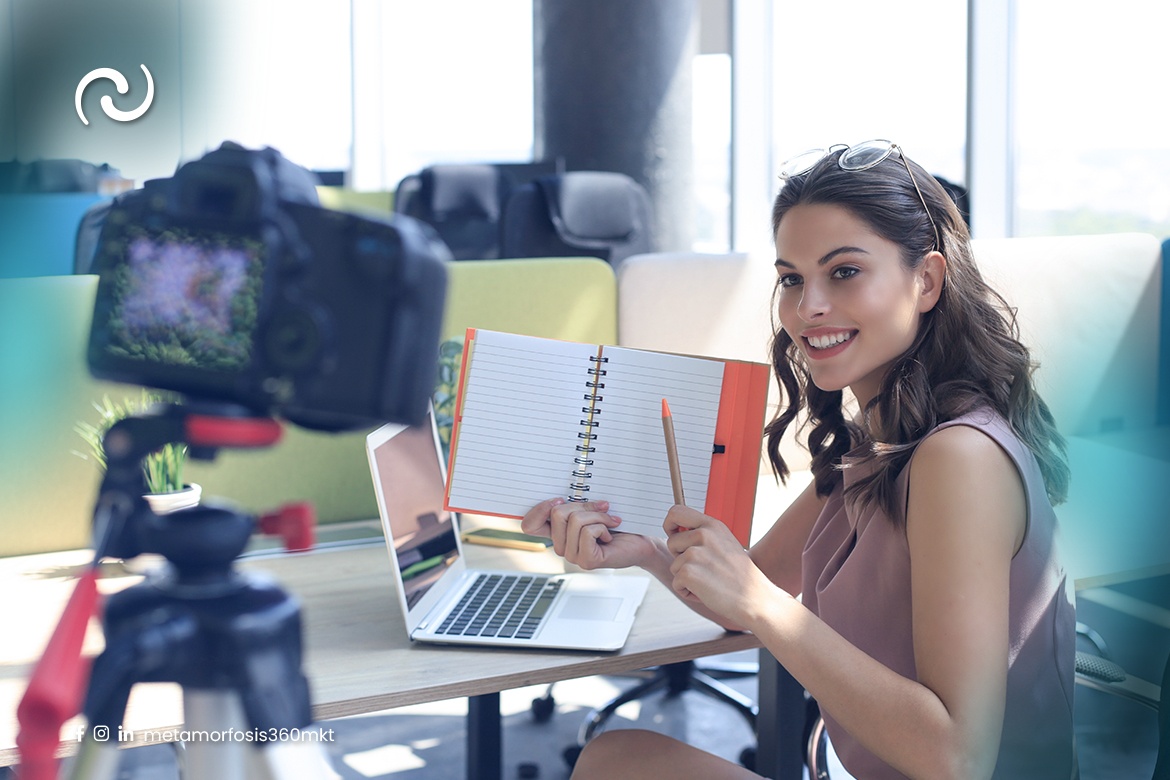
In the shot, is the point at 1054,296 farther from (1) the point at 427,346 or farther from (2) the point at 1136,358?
(1) the point at 427,346

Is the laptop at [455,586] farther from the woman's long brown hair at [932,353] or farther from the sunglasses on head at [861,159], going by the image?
the sunglasses on head at [861,159]

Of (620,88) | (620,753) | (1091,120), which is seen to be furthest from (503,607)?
(620,88)

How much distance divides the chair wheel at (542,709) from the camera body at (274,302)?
7.12 feet

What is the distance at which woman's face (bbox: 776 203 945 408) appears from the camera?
3.71ft

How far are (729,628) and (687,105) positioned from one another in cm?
384

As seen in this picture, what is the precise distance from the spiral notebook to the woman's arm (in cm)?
19

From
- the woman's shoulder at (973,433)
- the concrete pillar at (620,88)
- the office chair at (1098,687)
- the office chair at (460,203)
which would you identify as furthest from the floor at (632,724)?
the concrete pillar at (620,88)

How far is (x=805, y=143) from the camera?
16.9 feet

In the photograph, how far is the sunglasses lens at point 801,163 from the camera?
1208 mm

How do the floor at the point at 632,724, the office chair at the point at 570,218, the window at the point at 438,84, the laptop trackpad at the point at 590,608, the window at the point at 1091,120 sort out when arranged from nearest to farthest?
the laptop trackpad at the point at 590,608 < the floor at the point at 632,724 < the window at the point at 1091,120 < the office chair at the point at 570,218 < the window at the point at 438,84

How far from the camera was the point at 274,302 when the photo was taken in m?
0.38

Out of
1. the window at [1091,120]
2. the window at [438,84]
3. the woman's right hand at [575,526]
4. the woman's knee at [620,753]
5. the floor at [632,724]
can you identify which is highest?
the window at [438,84]

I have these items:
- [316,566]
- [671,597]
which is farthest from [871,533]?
[316,566]

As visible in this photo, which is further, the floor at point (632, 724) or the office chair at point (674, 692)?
the office chair at point (674, 692)
